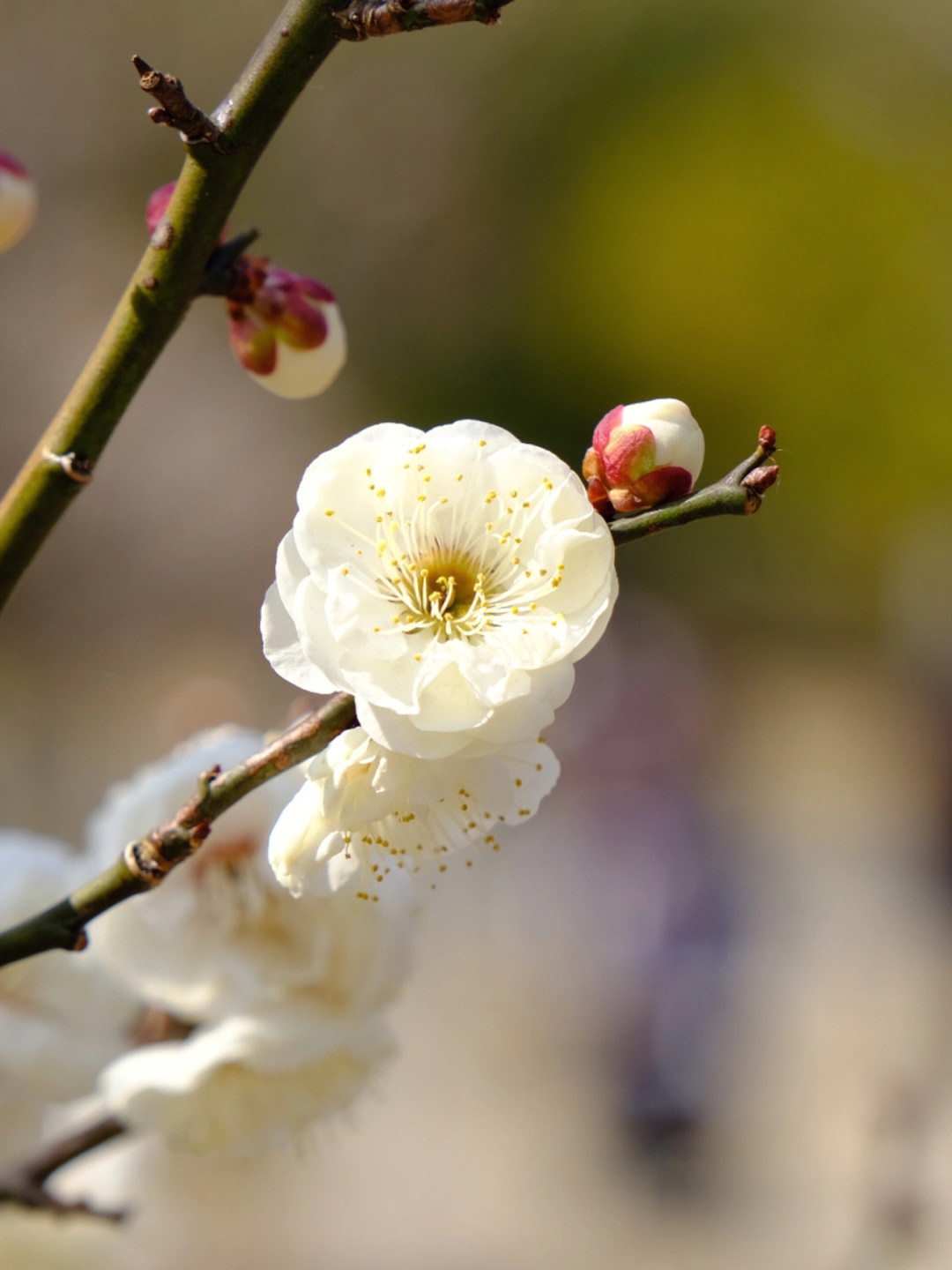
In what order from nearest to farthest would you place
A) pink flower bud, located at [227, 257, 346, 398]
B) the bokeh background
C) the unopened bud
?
the unopened bud
pink flower bud, located at [227, 257, 346, 398]
the bokeh background

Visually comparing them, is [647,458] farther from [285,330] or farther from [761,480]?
[285,330]

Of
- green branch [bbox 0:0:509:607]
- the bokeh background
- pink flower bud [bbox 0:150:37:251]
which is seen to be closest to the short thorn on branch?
green branch [bbox 0:0:509:607]

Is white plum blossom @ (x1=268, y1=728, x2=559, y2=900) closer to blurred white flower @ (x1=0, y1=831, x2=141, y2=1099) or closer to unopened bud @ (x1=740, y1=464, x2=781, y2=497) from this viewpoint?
unopened bud @ (x1=740, y1=464, x2=781, y2=497)

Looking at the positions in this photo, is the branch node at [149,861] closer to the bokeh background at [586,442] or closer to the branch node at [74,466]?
the branch node at [74,466]

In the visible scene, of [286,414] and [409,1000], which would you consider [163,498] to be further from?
[409,1000]

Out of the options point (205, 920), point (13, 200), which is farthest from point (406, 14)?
point (205, 920)

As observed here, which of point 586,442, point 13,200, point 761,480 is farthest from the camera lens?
point 586,442
